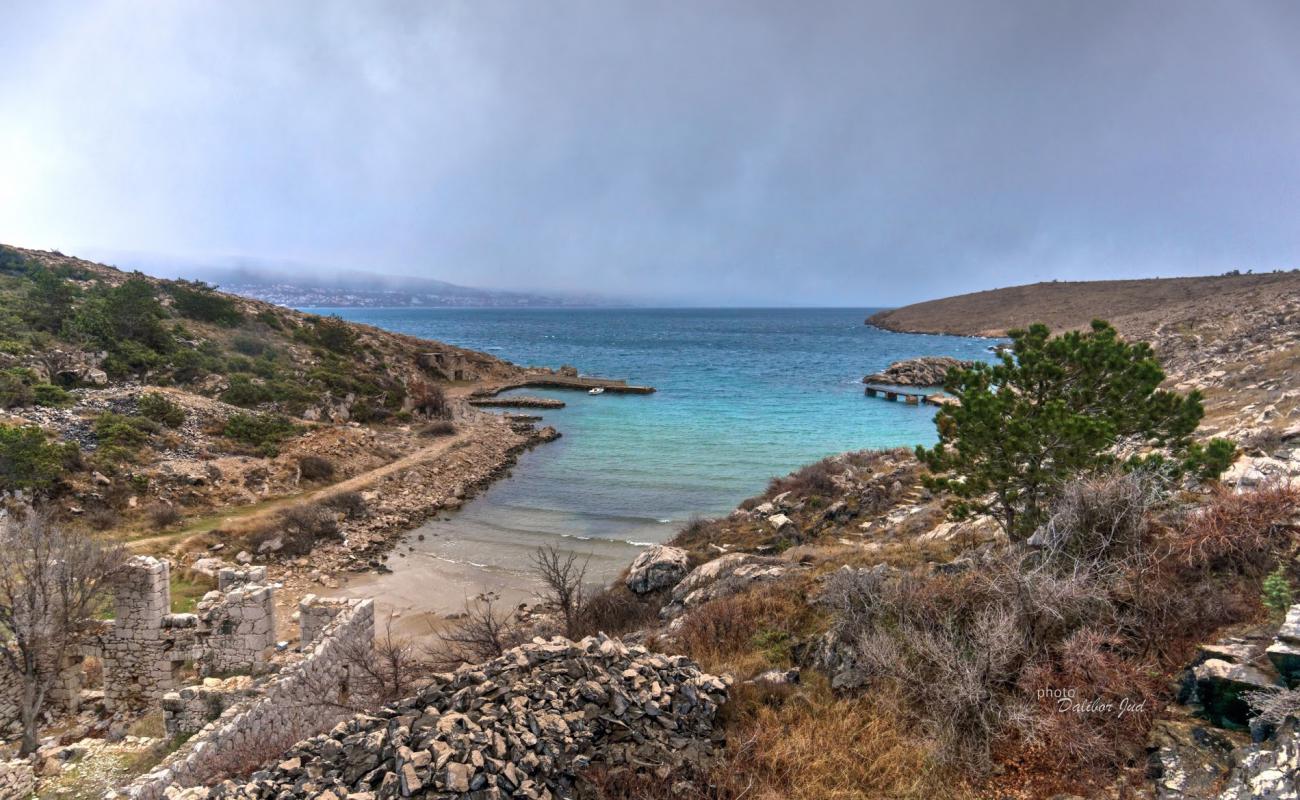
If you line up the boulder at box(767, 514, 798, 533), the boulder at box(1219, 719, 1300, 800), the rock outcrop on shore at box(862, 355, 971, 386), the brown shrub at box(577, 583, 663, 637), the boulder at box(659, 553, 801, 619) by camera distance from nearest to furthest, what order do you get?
the boulder at box(1219, 719, 1300, 800), the boulder at box(659, 553, 801, 619), the brown shrub at box(577, 583, 663, 637), the boulder at box(767, 514, 798, 533), the rock outcrop on shore at box(862, 355, 971, 386)

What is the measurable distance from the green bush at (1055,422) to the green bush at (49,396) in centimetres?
3087

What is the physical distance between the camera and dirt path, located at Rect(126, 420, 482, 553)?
690 inches

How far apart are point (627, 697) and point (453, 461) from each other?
83.5 ft

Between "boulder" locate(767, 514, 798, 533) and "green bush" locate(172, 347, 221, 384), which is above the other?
"green bush" locate(172, 347, 221, 384)

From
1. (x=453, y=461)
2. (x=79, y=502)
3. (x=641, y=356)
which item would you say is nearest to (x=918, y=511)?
(x=453, y=461)

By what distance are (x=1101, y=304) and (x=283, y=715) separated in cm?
13356

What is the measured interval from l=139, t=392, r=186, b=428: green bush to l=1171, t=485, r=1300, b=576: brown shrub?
3148cm

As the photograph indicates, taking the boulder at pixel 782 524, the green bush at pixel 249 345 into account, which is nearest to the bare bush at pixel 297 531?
the boulder at pixel 782 524

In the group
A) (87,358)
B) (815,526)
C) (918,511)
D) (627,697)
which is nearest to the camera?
(627,697)

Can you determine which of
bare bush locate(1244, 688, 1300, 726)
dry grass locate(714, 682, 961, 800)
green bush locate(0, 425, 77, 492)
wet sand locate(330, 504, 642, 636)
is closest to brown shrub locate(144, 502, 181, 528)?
green bush locate(0, 425, 77, 492)

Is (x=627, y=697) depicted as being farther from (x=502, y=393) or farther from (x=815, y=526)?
(x=502, y=393)

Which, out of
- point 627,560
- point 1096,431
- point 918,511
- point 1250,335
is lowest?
point 627,560

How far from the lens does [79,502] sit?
719 inches
